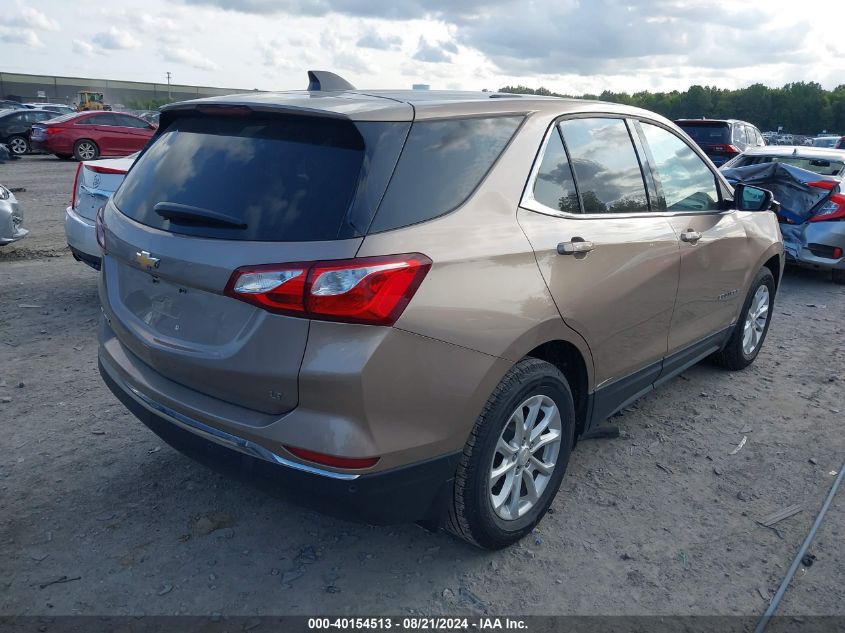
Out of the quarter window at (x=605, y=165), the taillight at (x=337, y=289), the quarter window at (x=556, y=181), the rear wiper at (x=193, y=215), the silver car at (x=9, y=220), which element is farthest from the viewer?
the silver car at (x=9, y=220)

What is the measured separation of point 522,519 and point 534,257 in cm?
113

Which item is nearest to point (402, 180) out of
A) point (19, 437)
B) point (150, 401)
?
point (150, 401)

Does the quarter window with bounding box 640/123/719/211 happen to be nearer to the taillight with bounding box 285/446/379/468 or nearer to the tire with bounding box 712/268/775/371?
the tire with bounding box 712/268/775/371

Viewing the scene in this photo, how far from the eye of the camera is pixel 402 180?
2.53 m

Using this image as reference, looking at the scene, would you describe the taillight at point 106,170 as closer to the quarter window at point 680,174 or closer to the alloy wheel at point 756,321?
the quarter window at point 680,174

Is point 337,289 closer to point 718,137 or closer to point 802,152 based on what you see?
point 802,152

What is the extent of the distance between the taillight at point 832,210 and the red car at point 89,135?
62.9ft

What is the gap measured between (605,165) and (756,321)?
2568mm

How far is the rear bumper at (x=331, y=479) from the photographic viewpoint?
8.04 ft

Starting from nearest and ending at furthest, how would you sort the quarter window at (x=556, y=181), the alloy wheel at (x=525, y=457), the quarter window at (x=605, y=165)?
the alloy wheel at (x=525, y=457), the quarter window at (x=556, y=181), the quarter window at (x=605, y=165)

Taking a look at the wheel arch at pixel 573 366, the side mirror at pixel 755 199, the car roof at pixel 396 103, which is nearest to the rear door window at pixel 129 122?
the side mirror at pixel 755 199

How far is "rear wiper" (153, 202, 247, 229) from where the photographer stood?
255 centimetres

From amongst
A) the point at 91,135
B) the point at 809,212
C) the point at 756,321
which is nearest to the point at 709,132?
the point at 809,212

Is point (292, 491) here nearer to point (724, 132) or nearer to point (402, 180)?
point (402, 180)
